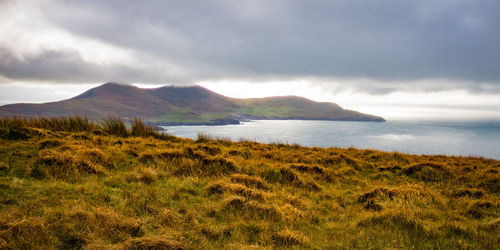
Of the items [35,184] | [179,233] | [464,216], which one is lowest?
[464,216]

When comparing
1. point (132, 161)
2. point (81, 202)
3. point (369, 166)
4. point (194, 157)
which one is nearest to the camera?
point (81, 202)

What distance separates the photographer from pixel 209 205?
5707mm

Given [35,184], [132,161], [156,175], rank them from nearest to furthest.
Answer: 1. [35,184]
2. [156,175]
3. [132,161]

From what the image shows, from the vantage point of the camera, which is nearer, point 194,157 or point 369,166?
point 194,157

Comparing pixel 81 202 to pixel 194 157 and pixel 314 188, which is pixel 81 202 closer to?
pixel 194 157

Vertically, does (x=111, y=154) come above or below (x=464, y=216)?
above

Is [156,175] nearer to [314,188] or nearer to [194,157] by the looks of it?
[194,157]

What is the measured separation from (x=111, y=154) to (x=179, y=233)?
20.6 ft

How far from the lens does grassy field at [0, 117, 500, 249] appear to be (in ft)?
13.5

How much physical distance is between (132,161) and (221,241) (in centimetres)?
614

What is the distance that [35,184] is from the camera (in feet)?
19.1

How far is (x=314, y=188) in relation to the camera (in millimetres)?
8141

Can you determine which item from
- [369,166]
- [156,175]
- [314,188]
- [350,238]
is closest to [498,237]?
[350,238]

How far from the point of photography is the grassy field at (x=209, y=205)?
411cm
